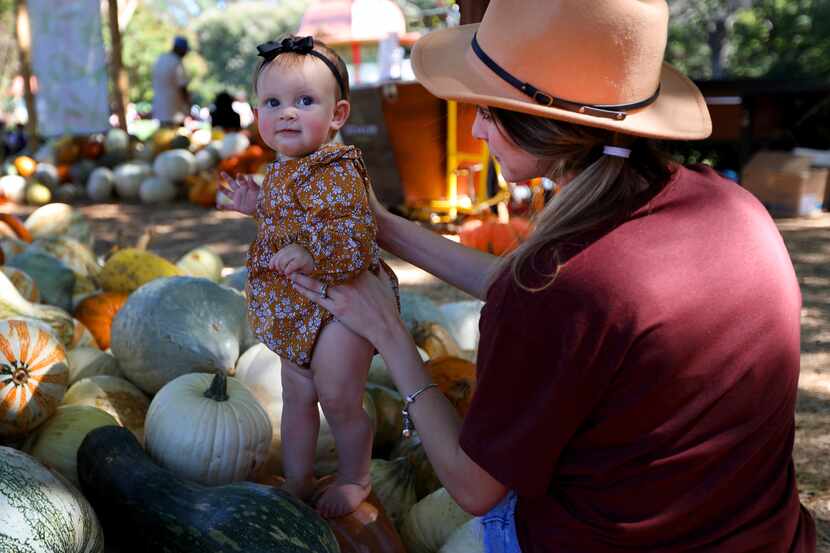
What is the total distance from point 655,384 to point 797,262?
250 inches

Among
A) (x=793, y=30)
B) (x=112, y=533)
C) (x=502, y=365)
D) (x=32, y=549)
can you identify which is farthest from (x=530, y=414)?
(x=793, y=30)

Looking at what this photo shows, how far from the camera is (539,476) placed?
1589 mm

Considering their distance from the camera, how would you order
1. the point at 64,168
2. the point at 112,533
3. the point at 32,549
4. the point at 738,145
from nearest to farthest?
the point at 32,549
the point at 112,533
the point at 738,145
the point at 64,168

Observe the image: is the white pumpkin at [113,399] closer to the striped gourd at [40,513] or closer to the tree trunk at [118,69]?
the striped gourd at [40,513]

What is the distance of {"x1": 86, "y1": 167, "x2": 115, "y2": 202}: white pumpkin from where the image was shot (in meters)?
11.9

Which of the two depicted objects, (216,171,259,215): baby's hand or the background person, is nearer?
(216,171,259,215): baby's hand

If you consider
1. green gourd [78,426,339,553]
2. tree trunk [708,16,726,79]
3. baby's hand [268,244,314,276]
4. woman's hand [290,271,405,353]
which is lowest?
tree trunk [708,16,726,79]

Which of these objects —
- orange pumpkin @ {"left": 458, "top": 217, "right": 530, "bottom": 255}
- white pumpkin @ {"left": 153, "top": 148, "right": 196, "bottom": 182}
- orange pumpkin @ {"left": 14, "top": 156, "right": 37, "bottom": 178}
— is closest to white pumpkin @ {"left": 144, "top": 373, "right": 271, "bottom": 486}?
orange pumpkin @ {"left": 458, "top": 217, "right": 530, "bottom": 255}

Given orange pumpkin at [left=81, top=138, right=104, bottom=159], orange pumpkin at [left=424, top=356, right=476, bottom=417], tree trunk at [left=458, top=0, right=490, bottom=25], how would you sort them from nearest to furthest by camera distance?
tree trunk at [left=458, top=0, right=490, bottom=25] < orange pumpkin at [left=424, top=356, right=476, bottom=417] < orange pumpkin at [left=81, top=138, right=104, bottom=159]

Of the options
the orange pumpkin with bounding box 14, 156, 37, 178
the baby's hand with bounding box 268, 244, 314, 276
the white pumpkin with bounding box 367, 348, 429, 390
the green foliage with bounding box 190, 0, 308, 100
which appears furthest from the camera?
the green foliage with bounding box 190, 0, 308, 100

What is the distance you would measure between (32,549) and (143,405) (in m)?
1.20

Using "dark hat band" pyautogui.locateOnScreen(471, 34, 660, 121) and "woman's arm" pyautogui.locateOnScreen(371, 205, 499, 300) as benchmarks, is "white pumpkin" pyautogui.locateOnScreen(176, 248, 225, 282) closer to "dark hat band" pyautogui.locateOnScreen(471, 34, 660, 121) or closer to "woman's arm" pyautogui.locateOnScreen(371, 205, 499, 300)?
"woman's arm" pyautogui.locateOnScreen(371, 205, 499, 300)

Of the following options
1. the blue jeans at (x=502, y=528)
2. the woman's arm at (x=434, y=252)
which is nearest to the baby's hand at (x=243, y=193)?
the woman's arm at (x=434, y=252)

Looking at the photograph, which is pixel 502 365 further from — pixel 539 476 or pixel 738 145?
pixel 738 145
